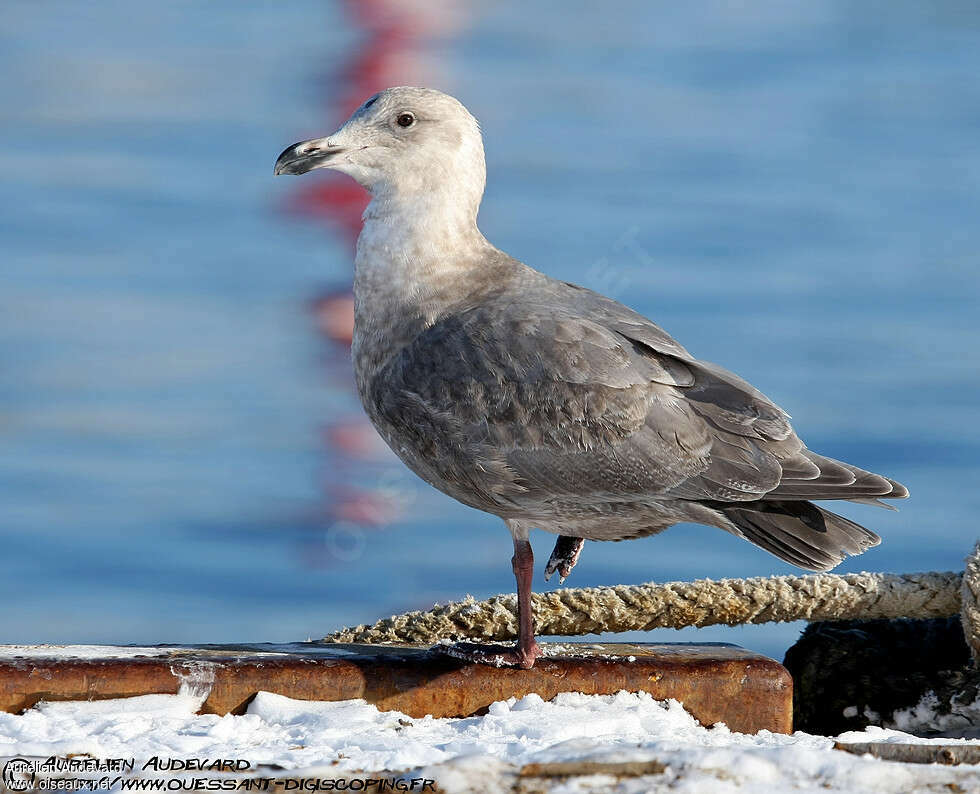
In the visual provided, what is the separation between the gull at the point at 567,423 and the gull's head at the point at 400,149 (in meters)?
0.21

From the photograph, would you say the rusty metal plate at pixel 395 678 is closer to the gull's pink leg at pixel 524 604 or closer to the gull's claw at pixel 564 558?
the gull's pink leg at pixel 524 604

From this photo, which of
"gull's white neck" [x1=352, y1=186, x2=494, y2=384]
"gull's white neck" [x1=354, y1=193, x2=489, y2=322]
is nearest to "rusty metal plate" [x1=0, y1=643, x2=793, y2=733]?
"gull's white neck" [x1=352, y1=186, x2=494, y2=384]

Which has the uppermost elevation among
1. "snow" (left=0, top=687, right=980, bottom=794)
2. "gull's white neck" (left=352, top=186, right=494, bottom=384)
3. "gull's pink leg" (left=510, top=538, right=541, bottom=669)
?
"gull's white neck" (left=352, top=186, right=494, bottom=384)

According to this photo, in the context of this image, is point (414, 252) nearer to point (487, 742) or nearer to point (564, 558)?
point (564, 558)

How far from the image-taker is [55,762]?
130 inches

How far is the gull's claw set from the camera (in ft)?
16.2

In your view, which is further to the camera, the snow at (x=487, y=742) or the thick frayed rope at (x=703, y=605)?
the thick frayed rope at (x=703, y=605)

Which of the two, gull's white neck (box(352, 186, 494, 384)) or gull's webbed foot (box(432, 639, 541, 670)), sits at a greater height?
gull's white neck (box(352, 186, 494, 384))

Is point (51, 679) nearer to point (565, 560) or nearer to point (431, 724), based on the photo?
point (431, 724)

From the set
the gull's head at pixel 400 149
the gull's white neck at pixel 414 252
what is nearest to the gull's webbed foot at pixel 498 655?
the gull's white neck at pixel 414 252

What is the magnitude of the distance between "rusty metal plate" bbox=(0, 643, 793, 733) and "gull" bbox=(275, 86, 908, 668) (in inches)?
4.2

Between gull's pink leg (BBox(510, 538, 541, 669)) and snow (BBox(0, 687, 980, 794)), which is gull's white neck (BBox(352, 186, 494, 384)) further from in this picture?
snow (BBox(0, 687, 980, 794))

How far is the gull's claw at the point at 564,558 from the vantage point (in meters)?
4.94

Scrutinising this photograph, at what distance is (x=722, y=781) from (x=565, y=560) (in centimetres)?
200
